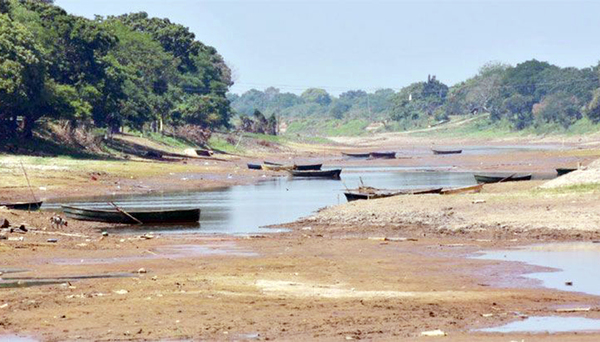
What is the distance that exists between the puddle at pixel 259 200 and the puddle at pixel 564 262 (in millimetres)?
12810

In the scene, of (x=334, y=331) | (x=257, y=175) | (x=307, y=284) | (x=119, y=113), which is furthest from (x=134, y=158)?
(x=334, y=331)

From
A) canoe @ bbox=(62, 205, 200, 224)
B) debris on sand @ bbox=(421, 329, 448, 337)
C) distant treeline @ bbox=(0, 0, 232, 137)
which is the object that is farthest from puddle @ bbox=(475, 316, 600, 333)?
distant treeline @ bbox=(0, 0, 232, 137)

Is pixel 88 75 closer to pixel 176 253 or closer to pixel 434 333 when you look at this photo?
pixel 176 253

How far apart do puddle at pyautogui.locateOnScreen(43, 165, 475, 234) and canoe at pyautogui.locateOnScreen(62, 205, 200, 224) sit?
2.71ft

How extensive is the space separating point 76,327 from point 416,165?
90.9 m

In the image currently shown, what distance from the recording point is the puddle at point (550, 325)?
63.7ft

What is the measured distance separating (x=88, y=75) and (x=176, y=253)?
68.0m

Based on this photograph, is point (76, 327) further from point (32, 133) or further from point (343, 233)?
point (32, 133)

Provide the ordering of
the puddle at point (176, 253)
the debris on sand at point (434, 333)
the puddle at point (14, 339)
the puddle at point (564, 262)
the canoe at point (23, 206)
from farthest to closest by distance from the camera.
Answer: the canoe at point (23, 206)
the puddle at point (176, 253)
the puddle at point (564, 262)
the puddle at point (14, 339)
the debris on sand at point (434, 333)

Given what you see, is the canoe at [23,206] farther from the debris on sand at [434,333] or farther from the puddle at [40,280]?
the debris on sand at [434,333]

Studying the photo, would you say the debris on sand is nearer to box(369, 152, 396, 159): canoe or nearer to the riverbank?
the riverbank

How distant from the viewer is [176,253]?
33.9 m

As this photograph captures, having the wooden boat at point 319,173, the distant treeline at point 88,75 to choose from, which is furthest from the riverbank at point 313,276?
the distant treeline at point 88,75

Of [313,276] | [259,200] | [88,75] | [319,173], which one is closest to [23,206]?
[259,200]
